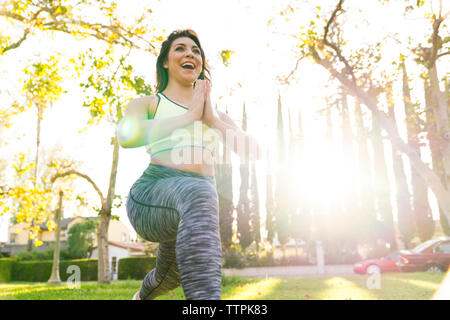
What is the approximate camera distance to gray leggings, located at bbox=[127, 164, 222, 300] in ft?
4.96

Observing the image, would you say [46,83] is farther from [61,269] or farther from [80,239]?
[80,239]

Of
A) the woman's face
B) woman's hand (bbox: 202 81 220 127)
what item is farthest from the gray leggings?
the woman's face

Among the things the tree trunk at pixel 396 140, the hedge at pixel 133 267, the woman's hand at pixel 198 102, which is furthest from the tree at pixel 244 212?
the woman's hand at pixel 198 102

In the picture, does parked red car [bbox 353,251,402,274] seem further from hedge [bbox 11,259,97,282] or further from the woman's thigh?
hedge [bbox 11,259,97,282]

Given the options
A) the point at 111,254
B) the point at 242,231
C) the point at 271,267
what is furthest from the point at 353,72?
the point at 111,254

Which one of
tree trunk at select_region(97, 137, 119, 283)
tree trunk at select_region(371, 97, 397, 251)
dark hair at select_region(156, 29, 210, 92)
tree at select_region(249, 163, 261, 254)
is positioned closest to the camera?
dark hair at select_region(156, 29, 210, 92)

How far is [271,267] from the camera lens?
105ft

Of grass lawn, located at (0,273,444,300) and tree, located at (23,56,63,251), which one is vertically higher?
tree, located at (23,56,63,251)

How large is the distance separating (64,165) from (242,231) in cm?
2171

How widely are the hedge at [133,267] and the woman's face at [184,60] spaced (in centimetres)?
2973

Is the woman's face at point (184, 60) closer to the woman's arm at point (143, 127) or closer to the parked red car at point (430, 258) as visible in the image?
the woman's arm at point (143, 127)

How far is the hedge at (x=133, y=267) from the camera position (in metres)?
30.7

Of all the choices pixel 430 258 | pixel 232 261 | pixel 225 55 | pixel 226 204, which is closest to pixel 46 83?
pixel 225 55

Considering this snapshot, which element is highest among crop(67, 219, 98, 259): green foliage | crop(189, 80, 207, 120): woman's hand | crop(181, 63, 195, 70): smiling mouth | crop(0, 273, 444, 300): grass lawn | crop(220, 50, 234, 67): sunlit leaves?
crop(220, 50, 234, 67): sunlit leaves
